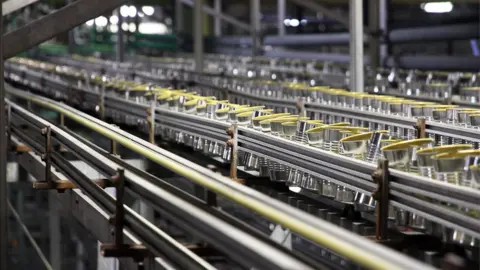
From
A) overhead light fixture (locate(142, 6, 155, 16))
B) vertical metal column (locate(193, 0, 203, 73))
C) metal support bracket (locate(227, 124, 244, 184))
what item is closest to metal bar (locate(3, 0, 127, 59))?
metal support bracket (locate(227, 124, 244, 184))

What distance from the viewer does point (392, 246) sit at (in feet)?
15.4

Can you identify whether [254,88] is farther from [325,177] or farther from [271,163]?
[325,177]

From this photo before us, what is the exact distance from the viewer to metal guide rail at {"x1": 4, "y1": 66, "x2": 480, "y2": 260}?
4160 millimetres

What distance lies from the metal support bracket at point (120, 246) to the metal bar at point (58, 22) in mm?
3067

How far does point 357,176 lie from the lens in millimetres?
5145

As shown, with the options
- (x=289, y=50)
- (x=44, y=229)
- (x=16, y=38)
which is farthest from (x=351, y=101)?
(x=289, y=50)

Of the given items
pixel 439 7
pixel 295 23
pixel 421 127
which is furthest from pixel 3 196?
pixel 295 23

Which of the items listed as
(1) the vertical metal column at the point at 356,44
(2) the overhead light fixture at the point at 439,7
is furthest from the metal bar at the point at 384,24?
(1) the vertical metal column at the point at 356,44

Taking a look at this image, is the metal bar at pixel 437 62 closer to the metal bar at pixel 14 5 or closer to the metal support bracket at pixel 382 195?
the metal bar at pixel 14 5

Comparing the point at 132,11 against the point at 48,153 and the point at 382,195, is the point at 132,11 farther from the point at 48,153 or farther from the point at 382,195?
the point at 382,195

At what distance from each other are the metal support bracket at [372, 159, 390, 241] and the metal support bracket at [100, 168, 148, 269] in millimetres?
1163

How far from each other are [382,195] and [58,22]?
446 cm

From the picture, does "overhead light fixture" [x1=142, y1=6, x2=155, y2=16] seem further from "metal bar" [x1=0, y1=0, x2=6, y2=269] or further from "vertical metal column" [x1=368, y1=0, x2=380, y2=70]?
"metal bar" [x1=0, y1=0, x2=6, y2=269]

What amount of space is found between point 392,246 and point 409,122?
283 cm
